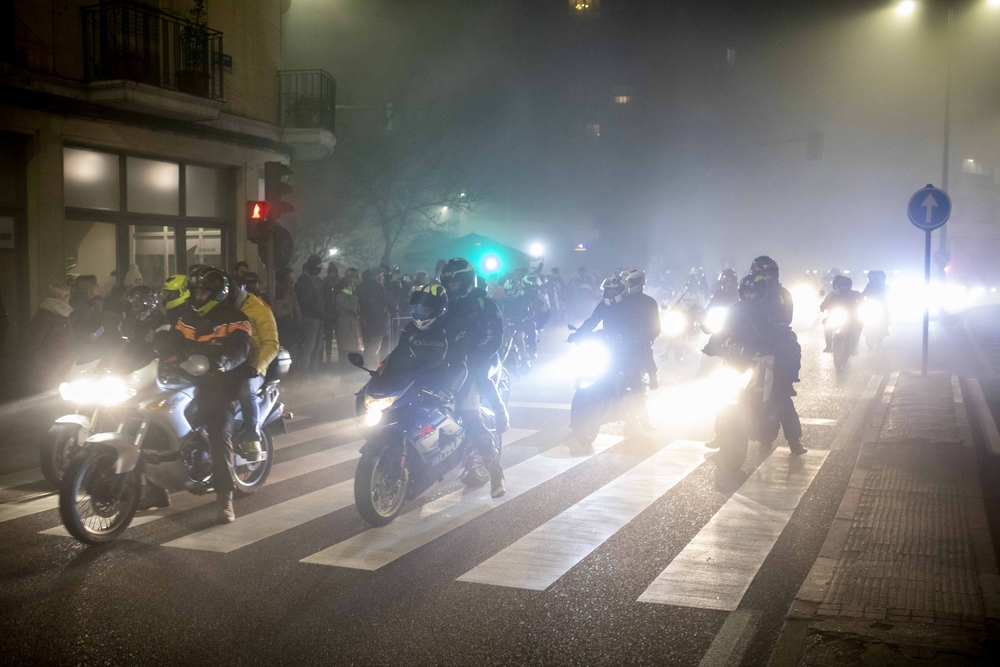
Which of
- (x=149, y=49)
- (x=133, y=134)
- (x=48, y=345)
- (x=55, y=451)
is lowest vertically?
(x=55, y=451)

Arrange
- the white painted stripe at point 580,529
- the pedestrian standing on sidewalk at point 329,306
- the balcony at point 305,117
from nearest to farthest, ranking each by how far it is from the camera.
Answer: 1. the white painted stripe at point 580,529
2. the pedestrian standing on sidewalk at point 329,306
3. the balcony at point 305,117

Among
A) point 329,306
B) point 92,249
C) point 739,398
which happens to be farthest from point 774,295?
point 92,249

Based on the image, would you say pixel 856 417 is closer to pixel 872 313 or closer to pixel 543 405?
pixel 543 405

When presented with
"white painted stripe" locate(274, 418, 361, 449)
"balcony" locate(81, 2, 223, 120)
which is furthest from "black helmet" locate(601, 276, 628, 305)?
"balcony" locate(81, 2, 223, 120)

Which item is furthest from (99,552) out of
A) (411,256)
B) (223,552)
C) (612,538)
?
(411,256)

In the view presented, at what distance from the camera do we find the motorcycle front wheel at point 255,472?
7.62 metres

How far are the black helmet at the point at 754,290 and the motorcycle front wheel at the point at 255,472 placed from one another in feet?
14.6

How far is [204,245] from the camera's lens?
19312 mm

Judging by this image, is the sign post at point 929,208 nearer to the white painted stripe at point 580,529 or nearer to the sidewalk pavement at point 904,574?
the sidewalk pavement at point 904,574

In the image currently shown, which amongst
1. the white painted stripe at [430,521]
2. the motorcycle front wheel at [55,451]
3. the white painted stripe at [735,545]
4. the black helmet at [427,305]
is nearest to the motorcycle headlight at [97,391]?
the motorcycle front wheel at [55,451]

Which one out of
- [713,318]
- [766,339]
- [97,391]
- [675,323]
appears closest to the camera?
[97,391]

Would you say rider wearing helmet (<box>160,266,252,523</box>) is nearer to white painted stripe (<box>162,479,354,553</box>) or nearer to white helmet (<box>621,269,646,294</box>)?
white painted stripe (<box>162,479,354,553</box>)

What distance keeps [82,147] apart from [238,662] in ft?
45.8

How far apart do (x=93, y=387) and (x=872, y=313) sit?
16.7 m
